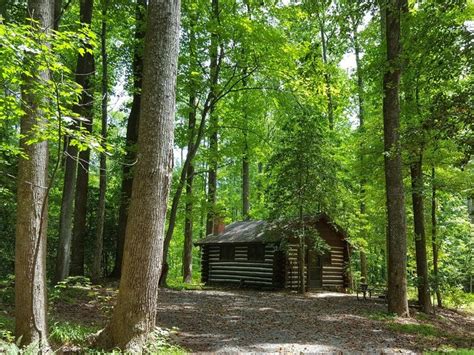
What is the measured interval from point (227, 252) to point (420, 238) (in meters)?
10.9

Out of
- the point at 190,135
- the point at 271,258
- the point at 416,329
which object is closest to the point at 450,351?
the point at 416,329

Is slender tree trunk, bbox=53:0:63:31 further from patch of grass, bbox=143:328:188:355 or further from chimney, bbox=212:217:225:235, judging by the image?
chimney, bbox=212:217:225:235

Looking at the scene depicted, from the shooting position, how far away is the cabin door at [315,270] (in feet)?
67.2

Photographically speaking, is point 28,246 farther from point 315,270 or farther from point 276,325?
point 315,270

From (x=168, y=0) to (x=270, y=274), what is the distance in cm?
1544

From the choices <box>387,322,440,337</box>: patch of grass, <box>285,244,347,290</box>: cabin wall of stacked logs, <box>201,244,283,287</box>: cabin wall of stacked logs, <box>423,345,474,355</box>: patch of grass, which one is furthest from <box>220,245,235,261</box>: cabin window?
<box>423,345,474,355</box>: patch of grass

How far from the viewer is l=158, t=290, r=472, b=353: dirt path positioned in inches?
322

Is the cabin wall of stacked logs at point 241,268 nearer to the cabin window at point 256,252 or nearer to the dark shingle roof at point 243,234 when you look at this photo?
the cabin window at point 256,252

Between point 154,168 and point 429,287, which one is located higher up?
point 154,168

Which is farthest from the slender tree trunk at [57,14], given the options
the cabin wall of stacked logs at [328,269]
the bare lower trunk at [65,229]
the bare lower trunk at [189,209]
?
the cabin wall of stacked logs at [328,269]

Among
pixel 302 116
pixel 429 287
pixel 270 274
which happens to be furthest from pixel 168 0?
pixel 270 274

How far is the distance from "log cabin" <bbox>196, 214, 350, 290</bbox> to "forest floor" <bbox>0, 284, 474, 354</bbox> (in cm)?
442

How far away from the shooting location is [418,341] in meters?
9.60

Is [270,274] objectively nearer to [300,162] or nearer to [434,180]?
[300,162]
